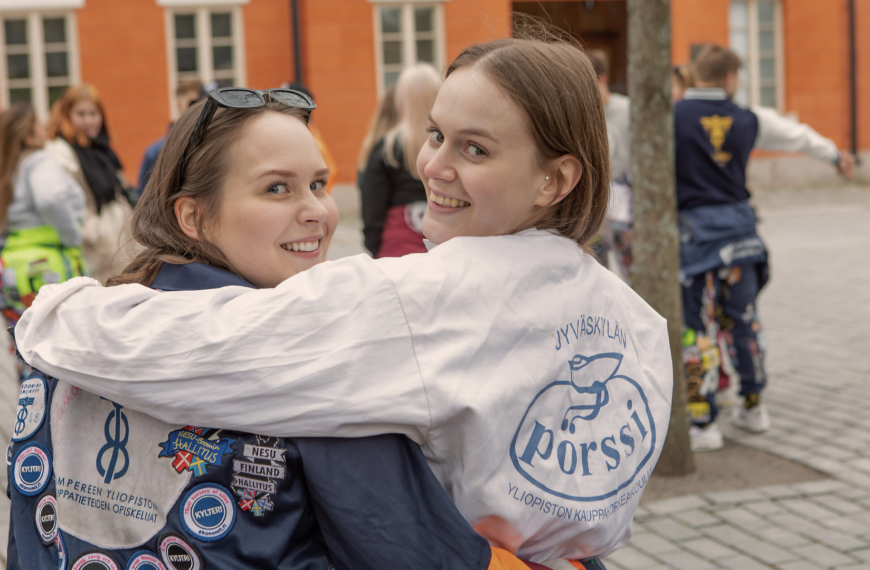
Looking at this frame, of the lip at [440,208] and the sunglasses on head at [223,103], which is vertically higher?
the sunglasses on head at [223,103]

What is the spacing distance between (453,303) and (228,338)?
0.30 metres

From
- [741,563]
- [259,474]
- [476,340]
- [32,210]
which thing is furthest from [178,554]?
[32,210]

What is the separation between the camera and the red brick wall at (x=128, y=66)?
1523 centimetres

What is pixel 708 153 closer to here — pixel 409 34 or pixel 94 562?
pixel 94 562

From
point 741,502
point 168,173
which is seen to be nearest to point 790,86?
point 741,502

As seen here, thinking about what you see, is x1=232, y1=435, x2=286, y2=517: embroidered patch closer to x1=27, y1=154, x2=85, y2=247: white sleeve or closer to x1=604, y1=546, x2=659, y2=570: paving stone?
x1=604, y1=546, x2=659, y2=570: paving stone

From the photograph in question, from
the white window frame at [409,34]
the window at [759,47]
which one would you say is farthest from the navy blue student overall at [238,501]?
the window at [759,47]

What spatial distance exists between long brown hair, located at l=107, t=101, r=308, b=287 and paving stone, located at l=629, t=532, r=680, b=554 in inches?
106

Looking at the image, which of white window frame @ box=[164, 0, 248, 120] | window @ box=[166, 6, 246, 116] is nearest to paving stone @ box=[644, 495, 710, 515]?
white window frame @ box=[164, 0, 248, 120]

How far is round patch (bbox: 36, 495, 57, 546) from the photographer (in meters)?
1.43

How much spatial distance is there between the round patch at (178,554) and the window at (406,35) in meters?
15.7

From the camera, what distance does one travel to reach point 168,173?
160 cm

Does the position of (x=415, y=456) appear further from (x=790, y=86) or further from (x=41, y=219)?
(x=790, y=86)

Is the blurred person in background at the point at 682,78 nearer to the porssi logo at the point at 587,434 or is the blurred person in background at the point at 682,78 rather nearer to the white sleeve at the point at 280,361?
the porssi logo at the point at 587,434
